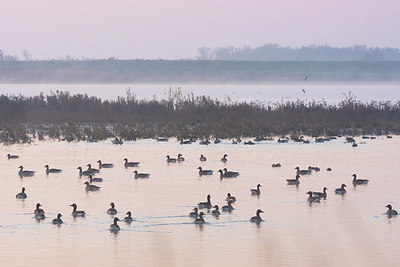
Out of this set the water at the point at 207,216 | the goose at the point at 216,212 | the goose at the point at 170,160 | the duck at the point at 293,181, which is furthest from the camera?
the goose at the point at 170,160

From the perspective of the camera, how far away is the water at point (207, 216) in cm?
1511

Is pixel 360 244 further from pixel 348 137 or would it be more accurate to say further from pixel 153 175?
pixel 348 137

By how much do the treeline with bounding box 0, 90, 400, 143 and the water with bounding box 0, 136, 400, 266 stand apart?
16.6 feet

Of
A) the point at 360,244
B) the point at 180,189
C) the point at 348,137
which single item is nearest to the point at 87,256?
the point at 360,244

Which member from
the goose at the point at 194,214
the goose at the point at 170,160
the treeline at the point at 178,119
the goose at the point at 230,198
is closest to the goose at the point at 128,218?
the goose at the point at 194,214

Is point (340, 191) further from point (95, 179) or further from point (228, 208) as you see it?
point (95, 179)

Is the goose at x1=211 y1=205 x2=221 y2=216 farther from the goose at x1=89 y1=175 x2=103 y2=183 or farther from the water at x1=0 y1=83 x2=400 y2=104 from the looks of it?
the water at x1=0 y1=83 x2=400 y2=104

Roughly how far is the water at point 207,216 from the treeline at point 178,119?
5.05 m

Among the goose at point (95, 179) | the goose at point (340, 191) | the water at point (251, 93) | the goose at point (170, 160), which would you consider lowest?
the goose at point (340, 191)

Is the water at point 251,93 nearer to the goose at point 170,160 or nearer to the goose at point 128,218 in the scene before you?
the goose at point 170,160

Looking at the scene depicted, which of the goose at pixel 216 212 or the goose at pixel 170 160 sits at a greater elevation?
the goose at pixel 170 160

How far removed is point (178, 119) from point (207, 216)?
20.8m

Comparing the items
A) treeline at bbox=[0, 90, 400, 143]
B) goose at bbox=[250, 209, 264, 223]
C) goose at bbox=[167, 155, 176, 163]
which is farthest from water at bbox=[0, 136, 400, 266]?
treeline at bbox=[0, 90, 400, 143]

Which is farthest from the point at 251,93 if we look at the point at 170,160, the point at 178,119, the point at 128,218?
the point at 128,218
